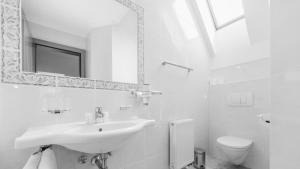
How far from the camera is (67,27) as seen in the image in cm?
113

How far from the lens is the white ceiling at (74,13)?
1003mm

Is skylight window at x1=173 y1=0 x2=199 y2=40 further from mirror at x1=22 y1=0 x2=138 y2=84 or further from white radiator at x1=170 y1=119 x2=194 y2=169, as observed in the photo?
white radiator at x1=170 y1=119 x2=194 y2=169

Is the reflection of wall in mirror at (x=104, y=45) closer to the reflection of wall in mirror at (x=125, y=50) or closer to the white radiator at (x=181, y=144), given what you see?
the reflection of wall in mirror at (x=125, y=50)

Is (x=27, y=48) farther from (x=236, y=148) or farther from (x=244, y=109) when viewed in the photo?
(x=244, y=109)


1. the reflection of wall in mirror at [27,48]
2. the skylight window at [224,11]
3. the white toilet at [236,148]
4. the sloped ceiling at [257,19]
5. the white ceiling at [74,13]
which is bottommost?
the white toilet at [236,148]

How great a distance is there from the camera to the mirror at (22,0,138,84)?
3.23ft

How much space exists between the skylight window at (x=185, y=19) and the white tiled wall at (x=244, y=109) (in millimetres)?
766

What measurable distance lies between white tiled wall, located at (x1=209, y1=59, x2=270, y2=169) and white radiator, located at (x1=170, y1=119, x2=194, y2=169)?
0.69 metres

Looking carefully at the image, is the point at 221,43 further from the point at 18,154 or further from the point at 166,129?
the point at 18,154

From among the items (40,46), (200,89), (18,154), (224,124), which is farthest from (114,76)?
(224,124)

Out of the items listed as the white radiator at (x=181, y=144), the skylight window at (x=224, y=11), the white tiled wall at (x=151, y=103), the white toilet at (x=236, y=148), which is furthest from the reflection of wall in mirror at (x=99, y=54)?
the skylight window at (x=224, y=11)

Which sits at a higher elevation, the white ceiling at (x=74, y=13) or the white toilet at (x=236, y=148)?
the white ceiling at (x=74, y=13)

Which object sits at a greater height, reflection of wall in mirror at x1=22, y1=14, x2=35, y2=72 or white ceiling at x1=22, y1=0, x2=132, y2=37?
white ceiling at x1=22, y1=0, x2=132, y2=37

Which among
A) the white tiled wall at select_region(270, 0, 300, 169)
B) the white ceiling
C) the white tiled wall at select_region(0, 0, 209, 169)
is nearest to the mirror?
the white ceiling
